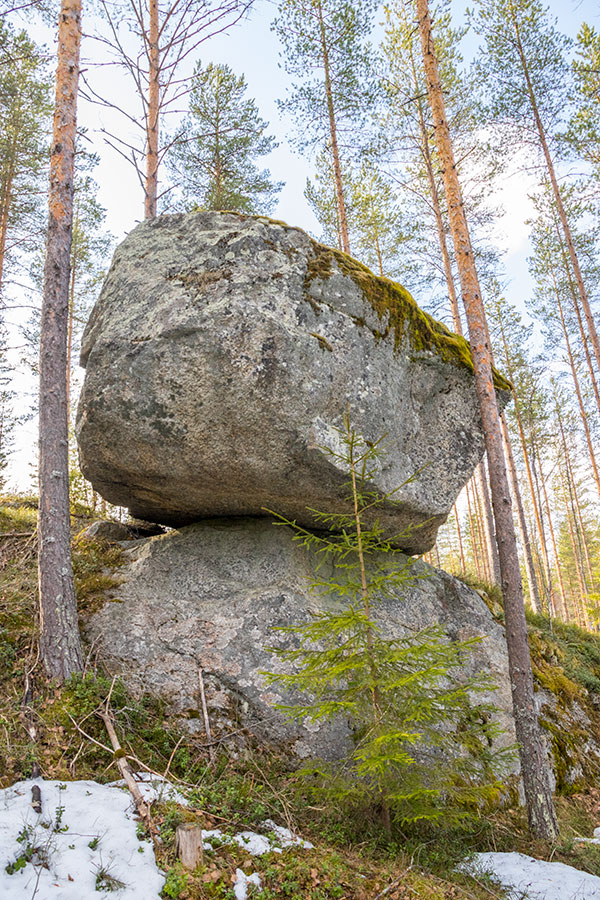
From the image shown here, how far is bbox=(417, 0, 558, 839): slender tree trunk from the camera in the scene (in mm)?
5160

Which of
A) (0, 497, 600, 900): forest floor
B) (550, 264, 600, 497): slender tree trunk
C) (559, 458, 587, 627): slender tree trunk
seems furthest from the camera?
(559, 458, 587, 627): slender tree trunk

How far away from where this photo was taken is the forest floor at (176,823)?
286cm

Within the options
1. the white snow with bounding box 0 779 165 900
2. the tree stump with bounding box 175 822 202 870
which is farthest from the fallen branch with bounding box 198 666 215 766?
the tree stump with bounding box 175 822 202 870

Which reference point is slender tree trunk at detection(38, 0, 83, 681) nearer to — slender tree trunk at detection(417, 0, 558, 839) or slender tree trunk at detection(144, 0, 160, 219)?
slender tree trunk at detection(144, 0, 160, 219)

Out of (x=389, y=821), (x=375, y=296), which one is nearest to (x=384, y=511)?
(x=375, y=296)

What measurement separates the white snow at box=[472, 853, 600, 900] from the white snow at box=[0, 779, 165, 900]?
2.69 metres

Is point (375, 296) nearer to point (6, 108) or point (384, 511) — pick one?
point (384, 511)

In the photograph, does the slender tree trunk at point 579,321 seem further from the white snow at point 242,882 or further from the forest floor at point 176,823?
the white snow at point 242,882

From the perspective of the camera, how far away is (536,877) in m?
4.02

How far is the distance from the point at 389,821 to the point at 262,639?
1.95 meters

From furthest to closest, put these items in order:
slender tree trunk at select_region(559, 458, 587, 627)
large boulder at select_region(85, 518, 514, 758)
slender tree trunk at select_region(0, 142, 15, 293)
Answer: slender tree trunk at select_region(559, 458, 587, 627)
slender tree trunk at select_region(0, 142, 15, 293)
large boulder at select_region(85, 518, 514, 758)

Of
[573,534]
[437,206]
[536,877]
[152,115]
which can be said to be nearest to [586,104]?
[437,206]

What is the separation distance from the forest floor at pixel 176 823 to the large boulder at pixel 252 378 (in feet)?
6.15

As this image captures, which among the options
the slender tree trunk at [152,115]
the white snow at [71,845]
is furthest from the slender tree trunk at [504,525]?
the slender tree trunk at [152,115]
